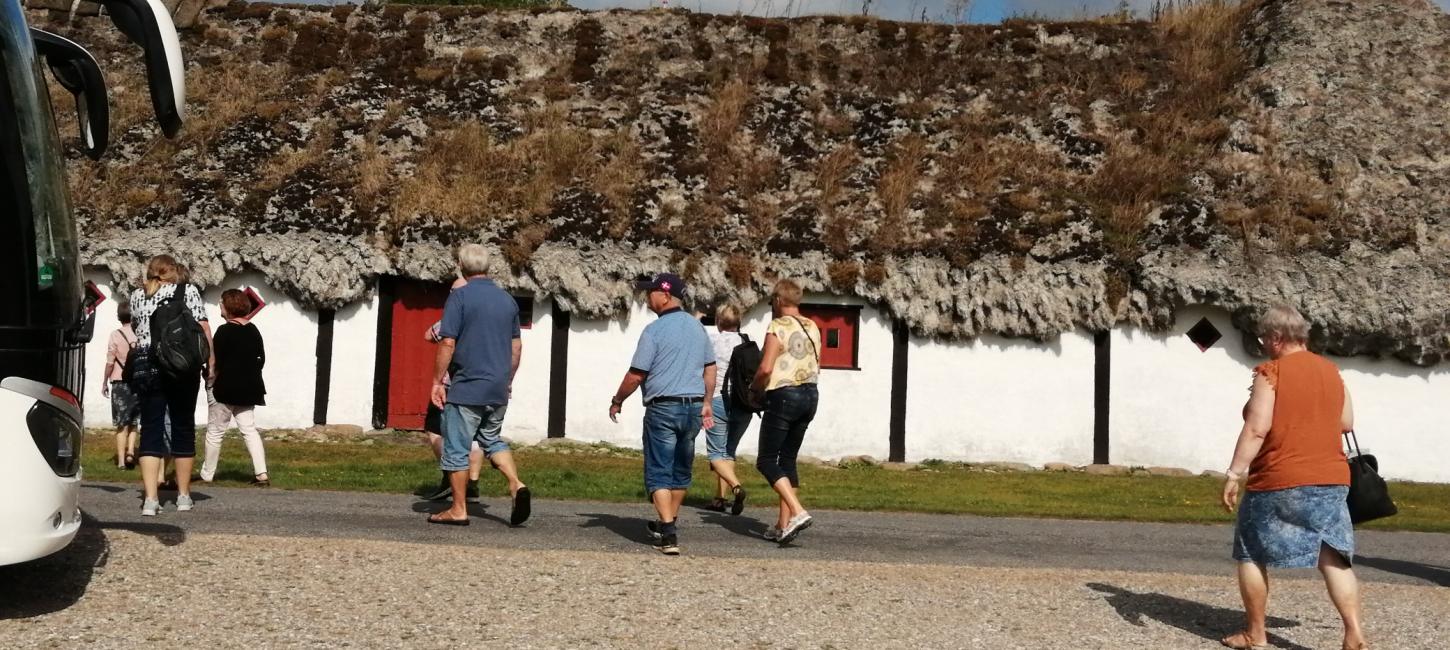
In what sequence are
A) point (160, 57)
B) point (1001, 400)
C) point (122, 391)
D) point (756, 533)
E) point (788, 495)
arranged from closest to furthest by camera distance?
point (160, 57), point (788, 495), point (756, 533), point (122, 391), point (1001, 400)

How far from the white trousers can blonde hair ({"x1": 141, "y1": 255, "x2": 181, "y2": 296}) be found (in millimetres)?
1787

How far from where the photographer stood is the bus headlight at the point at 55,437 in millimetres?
5945

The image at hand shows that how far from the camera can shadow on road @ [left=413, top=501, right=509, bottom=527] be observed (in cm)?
1005

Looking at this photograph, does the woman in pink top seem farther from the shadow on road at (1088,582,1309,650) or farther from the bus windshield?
the shadow on road at (1088,582,1309,650)

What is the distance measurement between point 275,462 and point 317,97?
748 cm

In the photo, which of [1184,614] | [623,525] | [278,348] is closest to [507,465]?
[623,525]

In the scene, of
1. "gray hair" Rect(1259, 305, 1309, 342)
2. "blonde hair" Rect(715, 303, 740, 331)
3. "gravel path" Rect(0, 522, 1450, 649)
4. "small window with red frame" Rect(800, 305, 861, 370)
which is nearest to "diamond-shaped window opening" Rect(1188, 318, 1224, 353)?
"small window with red frame" Rect(800, 305, 861, 370)

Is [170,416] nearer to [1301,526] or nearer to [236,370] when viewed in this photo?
[236,370]

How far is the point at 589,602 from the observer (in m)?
6.90

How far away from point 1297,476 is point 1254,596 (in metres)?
0.60

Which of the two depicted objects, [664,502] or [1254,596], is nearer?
[1254,596]

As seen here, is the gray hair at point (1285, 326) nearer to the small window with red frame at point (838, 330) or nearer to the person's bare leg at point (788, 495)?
the person's bare leg at point (788, 495)

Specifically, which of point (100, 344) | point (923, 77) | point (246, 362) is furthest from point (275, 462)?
point (923, 77)

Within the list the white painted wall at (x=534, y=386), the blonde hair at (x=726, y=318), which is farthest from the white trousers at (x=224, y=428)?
the white painted wall at (x=534, y=386)
